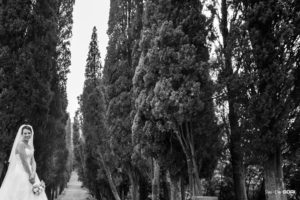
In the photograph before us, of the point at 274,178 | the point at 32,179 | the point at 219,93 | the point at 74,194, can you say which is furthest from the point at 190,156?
the point at 74,194

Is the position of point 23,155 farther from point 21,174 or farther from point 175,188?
point 175,188

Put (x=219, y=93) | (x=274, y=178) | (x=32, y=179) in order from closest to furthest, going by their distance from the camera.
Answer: (x=32, y=179) < (x=274, y=178) < (x=219, y=93)

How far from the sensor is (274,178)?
9.77m

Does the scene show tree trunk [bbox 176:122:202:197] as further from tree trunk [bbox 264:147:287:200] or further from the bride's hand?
the bride's hand

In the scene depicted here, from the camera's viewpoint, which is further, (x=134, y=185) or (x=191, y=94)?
(x=134, y=185)

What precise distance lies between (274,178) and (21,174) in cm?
682

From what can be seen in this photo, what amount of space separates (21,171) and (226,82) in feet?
22.5

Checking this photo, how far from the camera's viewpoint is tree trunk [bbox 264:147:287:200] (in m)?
9.58

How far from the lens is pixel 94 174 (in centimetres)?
2934

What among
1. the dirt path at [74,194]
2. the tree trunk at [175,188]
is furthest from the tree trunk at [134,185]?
the dirt path at [74,194]

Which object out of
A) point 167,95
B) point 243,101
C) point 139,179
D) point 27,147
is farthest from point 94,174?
point 27,147

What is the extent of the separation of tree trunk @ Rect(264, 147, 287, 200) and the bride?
6264 millimetres

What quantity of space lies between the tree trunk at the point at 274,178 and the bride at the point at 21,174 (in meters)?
6.26

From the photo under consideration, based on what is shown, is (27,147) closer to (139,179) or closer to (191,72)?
(191,72)
